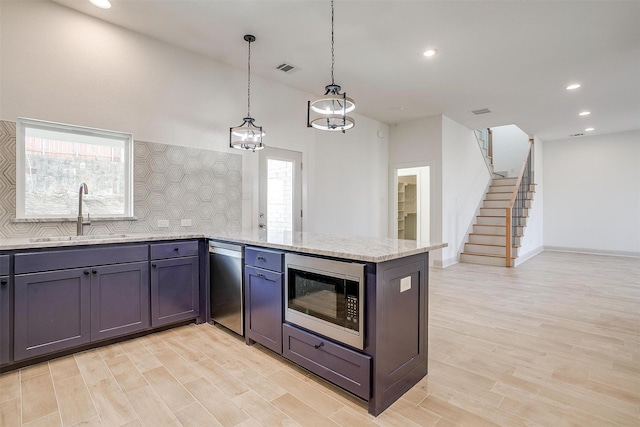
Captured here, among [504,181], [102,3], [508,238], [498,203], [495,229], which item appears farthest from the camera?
[504,181]

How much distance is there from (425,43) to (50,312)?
14.1 ft

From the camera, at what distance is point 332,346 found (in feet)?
6.65

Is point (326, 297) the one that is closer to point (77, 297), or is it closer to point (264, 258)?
point (264, 258)

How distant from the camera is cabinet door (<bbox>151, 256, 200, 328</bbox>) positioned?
9.58ft

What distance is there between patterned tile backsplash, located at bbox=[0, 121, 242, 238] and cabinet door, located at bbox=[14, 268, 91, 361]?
0.68 metres

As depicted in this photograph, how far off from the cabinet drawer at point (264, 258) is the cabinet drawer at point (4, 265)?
1619mm

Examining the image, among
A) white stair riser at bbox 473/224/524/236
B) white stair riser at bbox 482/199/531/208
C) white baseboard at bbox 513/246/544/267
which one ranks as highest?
white stair riser at bbox 482/199/531/208

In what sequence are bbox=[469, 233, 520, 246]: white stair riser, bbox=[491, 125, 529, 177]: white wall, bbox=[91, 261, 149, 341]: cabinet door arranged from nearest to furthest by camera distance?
bbox=[91, 261, 149, 341]: cabinet door, bbox=[469, 233, 520, 246]: white stair riser, bbox=[491, 125, 529, 177]: white wall

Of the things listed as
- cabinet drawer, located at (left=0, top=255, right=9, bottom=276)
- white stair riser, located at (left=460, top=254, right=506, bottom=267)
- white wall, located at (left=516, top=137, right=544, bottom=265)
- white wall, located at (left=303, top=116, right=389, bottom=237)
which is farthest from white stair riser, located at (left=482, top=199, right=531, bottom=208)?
cabinet drawer, located at (left=0, top=255, right=9, bottom=276)

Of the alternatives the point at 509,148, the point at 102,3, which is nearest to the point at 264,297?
the point at 102,3

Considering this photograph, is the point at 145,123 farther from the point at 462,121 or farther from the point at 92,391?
the point at 462,121

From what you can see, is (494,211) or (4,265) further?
(494,211)

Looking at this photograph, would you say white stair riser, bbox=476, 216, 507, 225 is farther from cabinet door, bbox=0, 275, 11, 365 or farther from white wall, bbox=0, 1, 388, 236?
cabinet door, bbox=0, 275, 11, 365

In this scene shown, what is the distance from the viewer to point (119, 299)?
107 inches
